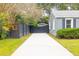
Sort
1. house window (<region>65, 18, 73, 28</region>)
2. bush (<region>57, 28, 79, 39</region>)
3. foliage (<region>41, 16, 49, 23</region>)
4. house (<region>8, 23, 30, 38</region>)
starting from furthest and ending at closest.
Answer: house (<region>8, 23, 30, 38</region>) → house window (<region>65, 18, 73, 28</region>) → bush (<region>57, 28, 79, 39</region>) → foliage (<region>41, 16, 49, 23</region>)

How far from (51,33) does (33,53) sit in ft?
9.12

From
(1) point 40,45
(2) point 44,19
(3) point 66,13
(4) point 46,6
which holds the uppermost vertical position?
(4) point 46,6

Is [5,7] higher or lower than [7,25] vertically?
higher

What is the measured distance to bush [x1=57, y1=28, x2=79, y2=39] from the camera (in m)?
13.1

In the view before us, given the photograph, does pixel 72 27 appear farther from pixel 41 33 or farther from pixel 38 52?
pixel 38 52

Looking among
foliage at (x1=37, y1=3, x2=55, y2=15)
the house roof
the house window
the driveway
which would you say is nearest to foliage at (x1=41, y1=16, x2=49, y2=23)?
foliage at (x1=37, y1=3, x2=55, y2=15)

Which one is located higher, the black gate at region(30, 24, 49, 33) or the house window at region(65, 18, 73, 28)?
the black gate at region(30, 24, 49, 33)

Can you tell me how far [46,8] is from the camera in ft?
36.8

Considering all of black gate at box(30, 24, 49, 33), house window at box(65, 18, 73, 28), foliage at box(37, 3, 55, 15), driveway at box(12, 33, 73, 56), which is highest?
foliage at box(37, 3, 55, 15)

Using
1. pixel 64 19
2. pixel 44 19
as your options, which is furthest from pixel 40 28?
pixel 64 19

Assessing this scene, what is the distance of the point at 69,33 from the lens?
560 inches

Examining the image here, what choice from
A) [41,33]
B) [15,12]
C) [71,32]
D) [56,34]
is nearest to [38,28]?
[41,33]

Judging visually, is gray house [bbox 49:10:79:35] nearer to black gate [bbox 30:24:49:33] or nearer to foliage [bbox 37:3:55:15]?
black gate [bbox 30:24:49:33]

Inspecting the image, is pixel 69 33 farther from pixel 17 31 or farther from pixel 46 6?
pixel 46 6
